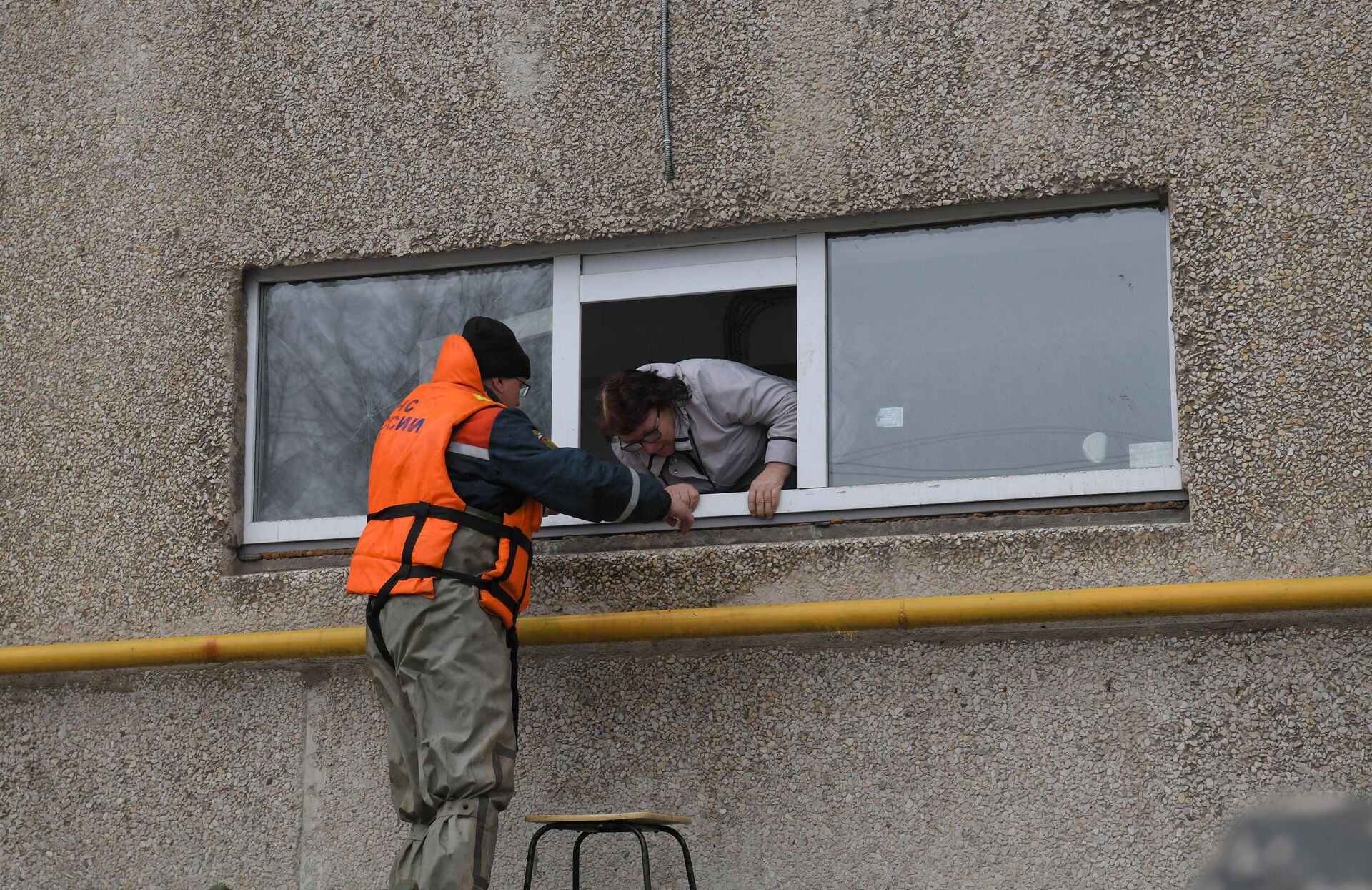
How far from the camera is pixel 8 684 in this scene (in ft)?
15.7

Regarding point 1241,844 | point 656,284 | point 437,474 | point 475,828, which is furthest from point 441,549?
point 1241,844

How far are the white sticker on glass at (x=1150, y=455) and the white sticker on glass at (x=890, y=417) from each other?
2.22 feet

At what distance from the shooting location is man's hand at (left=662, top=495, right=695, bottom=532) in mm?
4137

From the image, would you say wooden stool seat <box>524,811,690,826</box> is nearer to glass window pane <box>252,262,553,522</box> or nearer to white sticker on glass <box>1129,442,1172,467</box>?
glass window pane <box>252,262,553,522</box>

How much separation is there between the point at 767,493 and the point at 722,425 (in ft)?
1.24

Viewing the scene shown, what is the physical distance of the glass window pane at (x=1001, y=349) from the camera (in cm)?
412

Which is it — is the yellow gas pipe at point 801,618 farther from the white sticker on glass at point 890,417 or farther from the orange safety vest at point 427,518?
the white sticker on glass at point 890,417

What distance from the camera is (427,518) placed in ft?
12.7

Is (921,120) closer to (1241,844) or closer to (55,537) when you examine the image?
(55,537)

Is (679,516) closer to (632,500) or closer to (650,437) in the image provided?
(632,500)

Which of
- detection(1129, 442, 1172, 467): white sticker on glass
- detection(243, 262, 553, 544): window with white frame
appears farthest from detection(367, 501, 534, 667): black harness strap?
detection(1129, 442, 1172, 467): white sticker on glass

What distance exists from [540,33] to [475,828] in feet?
8.51

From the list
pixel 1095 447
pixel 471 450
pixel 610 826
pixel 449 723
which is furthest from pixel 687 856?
pixel 1095 447

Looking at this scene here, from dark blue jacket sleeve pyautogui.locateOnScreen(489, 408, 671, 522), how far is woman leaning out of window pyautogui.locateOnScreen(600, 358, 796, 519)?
1.21ft
